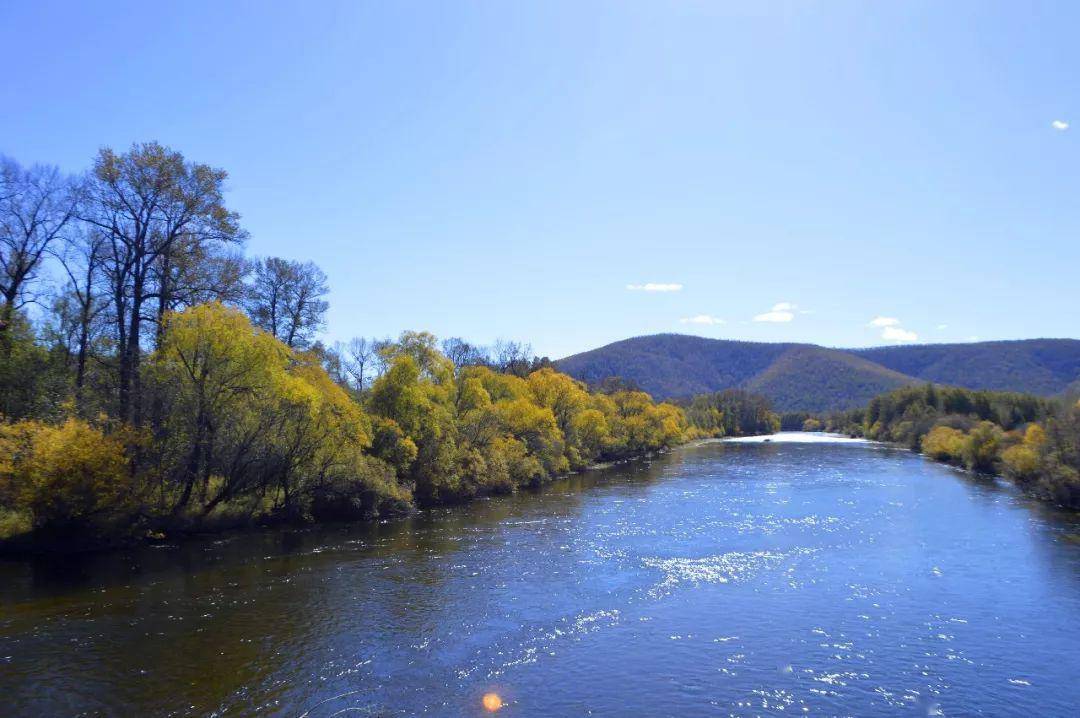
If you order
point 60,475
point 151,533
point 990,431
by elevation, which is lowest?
point 151,533

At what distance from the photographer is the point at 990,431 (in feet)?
200

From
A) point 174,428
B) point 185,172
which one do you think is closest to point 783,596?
point 174,428

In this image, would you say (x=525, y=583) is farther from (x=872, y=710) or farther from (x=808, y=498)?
(x=808, y=498)

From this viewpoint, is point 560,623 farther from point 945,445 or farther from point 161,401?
point 945,445

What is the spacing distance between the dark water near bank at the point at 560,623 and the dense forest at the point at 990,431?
1066cm

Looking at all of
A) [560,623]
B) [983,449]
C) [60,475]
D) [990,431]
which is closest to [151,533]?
[60,475]

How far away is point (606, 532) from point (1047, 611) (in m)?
16.5

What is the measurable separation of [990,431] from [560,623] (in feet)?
200

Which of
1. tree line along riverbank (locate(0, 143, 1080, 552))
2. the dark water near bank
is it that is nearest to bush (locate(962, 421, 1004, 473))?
tree line along riverbank (locate(0, 143, 1080, 552))

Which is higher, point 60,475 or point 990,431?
point 60,475

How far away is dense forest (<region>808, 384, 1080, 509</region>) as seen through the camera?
39219 mm

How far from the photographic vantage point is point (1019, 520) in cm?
3322

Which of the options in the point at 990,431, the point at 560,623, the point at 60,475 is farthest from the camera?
the point at 990,431

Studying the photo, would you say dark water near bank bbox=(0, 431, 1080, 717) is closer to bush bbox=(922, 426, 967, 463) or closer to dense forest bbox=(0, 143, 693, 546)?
dense forest bbox=(0, 143, 693, 546)
